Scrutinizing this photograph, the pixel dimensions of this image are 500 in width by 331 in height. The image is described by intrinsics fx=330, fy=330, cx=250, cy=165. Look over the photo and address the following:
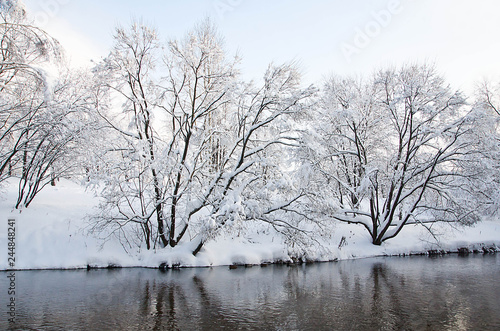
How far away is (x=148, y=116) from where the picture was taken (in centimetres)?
1658

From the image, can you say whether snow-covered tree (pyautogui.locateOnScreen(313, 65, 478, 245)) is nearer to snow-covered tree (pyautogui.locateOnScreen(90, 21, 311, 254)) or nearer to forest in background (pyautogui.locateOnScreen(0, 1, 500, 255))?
forest in background (pyautogui.locateOnScreen(0, 1, 500, 255))

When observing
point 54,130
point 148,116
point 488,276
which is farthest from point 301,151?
point 54,130

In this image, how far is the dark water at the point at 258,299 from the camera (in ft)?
25.0

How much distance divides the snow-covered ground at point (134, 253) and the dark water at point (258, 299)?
1091 millimetres

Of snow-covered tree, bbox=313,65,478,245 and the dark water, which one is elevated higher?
snow-covered tree, bbox=313,65,478,245

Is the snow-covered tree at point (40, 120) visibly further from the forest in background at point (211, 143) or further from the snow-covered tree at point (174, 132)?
the snow-covered tree at point (174, 132)

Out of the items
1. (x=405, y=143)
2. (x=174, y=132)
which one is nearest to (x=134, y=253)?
(x=174, y=132)

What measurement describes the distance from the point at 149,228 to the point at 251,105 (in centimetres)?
833

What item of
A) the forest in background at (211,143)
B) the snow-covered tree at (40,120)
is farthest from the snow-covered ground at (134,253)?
the snow-covered tree at (40,120)

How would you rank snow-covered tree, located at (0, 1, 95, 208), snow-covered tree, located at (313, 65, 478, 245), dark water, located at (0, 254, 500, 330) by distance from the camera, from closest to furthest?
1. dark water, located at (0, 254, 500, 330)
2. snow-covered tree, located at (0, 1, 95, 208)
3. snow-covered tree, located at (313, 65, 478, 245)

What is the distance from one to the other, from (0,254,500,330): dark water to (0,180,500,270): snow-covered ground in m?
1.09

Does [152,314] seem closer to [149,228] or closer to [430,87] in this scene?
[149,228]

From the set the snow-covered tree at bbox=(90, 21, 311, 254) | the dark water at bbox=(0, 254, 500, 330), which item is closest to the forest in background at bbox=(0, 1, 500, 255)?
the snow-covered tree at bbox=(90, 21, 311, 254)

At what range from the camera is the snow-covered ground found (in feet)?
49.4
